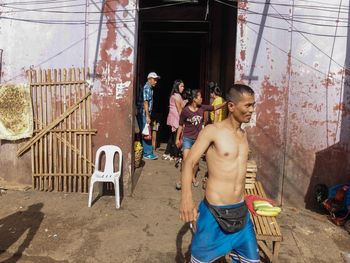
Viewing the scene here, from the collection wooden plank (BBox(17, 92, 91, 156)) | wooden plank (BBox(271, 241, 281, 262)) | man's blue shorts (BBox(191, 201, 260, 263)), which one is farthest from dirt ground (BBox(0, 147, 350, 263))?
man's blue shorts (BBox(191, 201, 260, 263))

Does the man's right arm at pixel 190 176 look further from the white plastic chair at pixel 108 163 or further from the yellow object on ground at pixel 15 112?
the yellow object on ground at pixel 15 112

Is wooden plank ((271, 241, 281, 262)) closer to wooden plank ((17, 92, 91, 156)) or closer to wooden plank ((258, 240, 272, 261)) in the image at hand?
wooden plank ((258, 240, 272, 261))

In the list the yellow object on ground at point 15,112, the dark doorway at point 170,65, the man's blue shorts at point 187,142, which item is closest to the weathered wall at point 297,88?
the man's blue shorts at point 187,142

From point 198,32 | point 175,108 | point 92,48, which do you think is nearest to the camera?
point 92,48

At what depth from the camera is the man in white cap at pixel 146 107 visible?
8062 mm

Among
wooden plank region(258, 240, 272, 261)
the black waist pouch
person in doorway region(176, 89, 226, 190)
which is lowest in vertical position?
wooden plank region(258, 240, 272, 261)

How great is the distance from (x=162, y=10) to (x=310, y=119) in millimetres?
5564

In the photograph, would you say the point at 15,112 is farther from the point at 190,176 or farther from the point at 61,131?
the point at 190,176

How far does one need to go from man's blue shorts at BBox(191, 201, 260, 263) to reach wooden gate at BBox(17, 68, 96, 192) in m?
3.74

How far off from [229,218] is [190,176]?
1.54 feet

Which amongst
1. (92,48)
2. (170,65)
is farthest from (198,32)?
(92,48)

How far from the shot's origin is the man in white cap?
806cm

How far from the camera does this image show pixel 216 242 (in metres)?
3.03

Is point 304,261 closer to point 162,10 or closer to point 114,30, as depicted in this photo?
point 114,30
